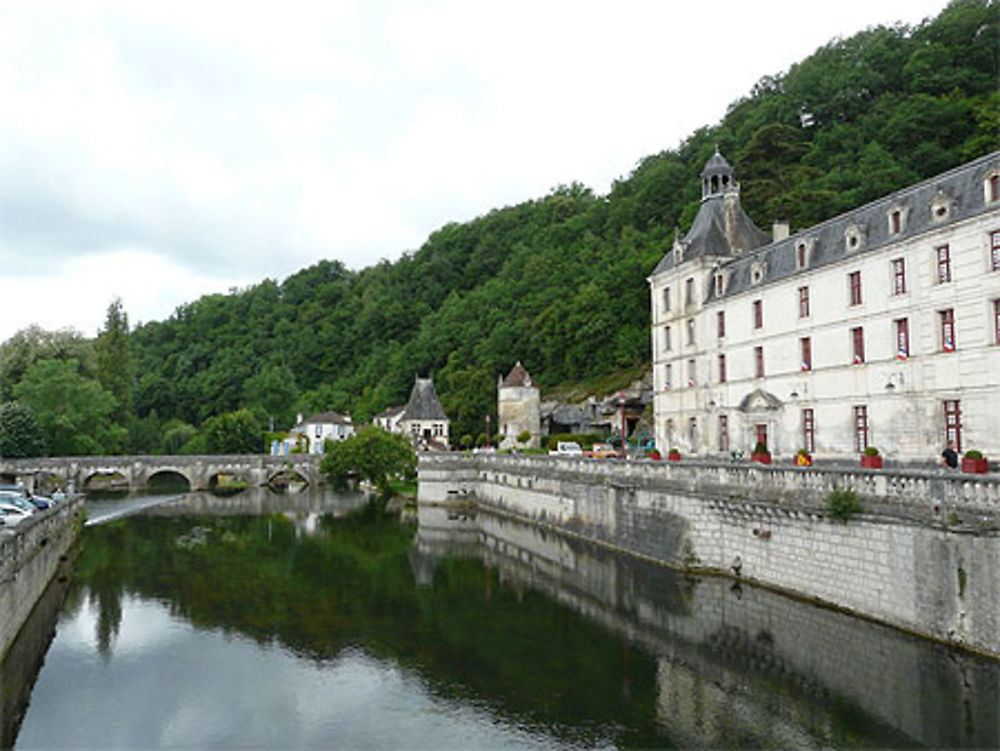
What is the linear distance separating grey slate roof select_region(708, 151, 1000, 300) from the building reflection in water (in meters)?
14.1

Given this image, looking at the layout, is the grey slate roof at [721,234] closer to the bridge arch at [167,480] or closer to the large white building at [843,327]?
the large white building at [843,327]

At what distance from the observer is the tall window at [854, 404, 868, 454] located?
28734 mm

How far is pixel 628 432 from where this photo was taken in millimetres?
57531

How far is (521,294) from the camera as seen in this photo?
91750 millimetres

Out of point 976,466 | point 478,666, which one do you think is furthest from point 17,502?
point 976,466

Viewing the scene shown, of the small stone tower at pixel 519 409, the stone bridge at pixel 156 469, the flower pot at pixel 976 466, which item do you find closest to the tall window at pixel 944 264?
the flower pot at pixel 976 466

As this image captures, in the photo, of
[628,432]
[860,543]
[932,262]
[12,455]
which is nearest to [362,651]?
[860,543]

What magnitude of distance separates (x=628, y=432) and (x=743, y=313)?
75.9ft

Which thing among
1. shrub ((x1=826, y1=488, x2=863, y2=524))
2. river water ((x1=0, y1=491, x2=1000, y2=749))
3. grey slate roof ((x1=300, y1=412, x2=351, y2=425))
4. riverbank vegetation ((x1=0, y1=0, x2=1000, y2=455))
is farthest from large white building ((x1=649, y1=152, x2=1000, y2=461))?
grey slate roof ((x1=300, y1=412, x2=351, y2=425))

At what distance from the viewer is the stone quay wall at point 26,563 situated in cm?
1689

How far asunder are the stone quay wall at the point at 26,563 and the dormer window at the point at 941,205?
28.7m

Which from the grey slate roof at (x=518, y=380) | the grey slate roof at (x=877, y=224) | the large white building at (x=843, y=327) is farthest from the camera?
the grey slate roof at (x=518, y=380)

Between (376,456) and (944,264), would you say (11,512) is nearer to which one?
(944,264)

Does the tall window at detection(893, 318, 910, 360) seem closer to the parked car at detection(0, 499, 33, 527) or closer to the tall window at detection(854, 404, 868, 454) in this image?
the tall window at detection(854, 404, 868, 454)
